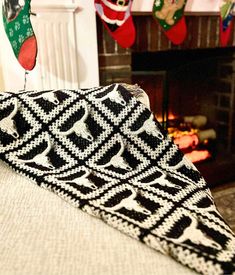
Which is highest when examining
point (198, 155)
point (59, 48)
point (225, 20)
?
point (225, 20)

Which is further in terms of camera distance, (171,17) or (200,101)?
(200,101)

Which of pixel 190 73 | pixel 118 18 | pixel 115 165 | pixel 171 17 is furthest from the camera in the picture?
pixel 190 73

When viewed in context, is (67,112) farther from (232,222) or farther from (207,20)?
(207,20)

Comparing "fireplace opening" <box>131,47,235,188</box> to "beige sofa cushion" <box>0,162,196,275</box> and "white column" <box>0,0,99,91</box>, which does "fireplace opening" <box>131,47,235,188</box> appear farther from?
"beige sofa cushion" <box>0,162,196,275</box>

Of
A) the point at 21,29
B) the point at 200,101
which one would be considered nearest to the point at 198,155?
the point at 200,101

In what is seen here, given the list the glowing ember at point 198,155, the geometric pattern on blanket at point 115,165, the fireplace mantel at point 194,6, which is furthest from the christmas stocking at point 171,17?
the geometric pattern on blanket at point 115,165

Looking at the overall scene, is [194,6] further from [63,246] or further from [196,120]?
[63,246]

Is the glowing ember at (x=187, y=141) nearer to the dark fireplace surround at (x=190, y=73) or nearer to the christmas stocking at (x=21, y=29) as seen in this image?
the dark fireplace surround at (x=190, y=73)

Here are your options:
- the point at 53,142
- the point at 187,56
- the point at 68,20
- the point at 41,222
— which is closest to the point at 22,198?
the point at 41,222

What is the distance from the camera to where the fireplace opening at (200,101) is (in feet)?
6.00

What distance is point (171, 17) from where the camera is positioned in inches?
62.6

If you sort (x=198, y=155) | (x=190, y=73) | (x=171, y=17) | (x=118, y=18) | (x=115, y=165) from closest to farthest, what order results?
1. (x=115, y=165)
2. (x=118, y=18)
3. (x=171, y=17)
4. (x=190, y=73)
5. (x=198, y=155)

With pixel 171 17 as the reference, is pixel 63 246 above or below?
below

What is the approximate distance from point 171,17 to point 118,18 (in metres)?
0.32
